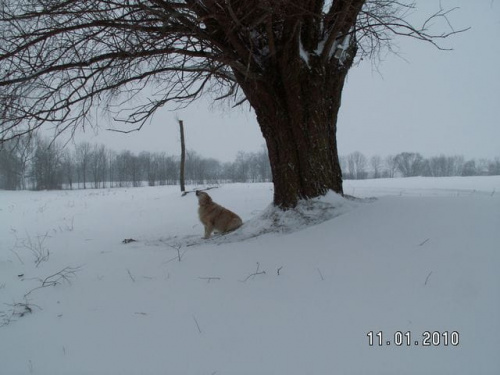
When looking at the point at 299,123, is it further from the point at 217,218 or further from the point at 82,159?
the point at 82,159

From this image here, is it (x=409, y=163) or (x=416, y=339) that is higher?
(x=409, y=163)

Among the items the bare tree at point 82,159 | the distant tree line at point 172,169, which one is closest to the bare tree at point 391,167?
the distant tree line at point 172,169

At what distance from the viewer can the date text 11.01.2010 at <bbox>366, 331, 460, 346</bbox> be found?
1.67 m

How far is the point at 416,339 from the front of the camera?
171 centimetres

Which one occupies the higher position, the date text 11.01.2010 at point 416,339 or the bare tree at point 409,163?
the bare tree at point 409,163

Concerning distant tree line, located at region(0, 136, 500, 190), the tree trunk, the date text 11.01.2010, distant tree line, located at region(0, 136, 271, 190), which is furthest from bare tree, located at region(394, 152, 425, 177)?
the date text 11.01.2010

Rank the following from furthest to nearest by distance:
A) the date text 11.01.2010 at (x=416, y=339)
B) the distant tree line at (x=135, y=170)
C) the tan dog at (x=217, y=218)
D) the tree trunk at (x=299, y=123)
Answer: the distant tree line at (x=135, y=170), the tan dog at (x=217, y=218), the tree trunk at (x=299, y=123), the date text 11.01.2010 at (x=416, y=339)

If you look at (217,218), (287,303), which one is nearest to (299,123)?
(217,218)

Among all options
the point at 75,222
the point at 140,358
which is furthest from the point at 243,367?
the point at 75,222

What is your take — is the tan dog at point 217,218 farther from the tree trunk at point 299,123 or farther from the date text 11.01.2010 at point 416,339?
the date text 11.01.2010 at point 416,339

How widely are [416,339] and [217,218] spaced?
13.9ft

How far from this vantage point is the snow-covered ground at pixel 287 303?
5.57 ft

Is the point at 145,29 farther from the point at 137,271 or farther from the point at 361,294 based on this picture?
the point at 361,294

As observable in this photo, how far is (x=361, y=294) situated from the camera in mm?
2119
